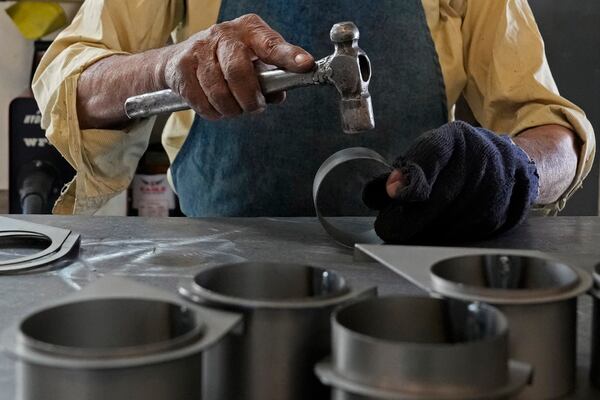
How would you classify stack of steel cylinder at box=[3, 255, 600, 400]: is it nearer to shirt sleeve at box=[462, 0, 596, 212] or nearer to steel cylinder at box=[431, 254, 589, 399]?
steel cylinder at box=[431, 254, 589, 399]

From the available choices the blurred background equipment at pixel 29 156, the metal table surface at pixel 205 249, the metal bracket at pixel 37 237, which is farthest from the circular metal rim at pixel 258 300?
the blurred background equipment at pixel 29 156

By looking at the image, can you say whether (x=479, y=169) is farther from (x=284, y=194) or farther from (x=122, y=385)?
(x=122, y=385)

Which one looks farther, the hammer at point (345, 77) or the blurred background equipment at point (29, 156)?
the blurred background equipment at point (29, 156)

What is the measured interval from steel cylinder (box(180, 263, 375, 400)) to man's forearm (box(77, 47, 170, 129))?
1.92 ft

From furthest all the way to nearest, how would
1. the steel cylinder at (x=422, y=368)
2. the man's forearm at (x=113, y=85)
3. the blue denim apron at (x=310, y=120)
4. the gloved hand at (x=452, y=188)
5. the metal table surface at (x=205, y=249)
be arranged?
the blue denim apron at (x=310, y=120) → the man's forearm at (x=113, y=85) → the gloved hand at (x=452, y=188) → the metal table surface at (x=205, y=249) → the steel cylinder at (x=422, y=368)

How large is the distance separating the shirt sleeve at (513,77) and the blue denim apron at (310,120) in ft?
0.23

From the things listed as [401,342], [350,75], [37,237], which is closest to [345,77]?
[350,75]

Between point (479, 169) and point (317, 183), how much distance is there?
15cm

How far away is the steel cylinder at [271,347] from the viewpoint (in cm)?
45

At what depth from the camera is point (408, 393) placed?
384 millimetres

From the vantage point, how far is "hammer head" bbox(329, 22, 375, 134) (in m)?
0.82

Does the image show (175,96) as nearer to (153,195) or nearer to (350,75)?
(350,75)

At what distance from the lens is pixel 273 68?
90 cm

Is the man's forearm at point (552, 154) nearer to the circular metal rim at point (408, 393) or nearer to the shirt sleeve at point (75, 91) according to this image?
the shirt sleeve at point (75, 91)
